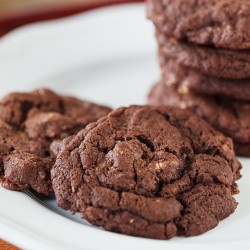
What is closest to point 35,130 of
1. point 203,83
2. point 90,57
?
point 203,83

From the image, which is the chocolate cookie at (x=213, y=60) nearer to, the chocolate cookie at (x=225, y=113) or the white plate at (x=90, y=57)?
the chocolate cookie at (x=225, y=113)

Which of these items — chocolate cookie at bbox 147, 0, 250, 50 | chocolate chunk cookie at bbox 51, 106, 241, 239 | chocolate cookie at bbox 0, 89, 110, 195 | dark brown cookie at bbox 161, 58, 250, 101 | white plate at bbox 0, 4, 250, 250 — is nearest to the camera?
chocolate chunk cookie at bbox 51, 106, 241, 239

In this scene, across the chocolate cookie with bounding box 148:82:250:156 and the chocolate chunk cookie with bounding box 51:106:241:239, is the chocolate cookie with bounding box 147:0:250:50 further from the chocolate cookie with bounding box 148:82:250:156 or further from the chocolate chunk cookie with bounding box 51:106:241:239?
the chocolate chunk cookie with bounding box 51:106:241:239

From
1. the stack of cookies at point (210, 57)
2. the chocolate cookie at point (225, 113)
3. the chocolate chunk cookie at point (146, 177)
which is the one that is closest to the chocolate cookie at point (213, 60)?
the stack of cookies at point (210, 57)

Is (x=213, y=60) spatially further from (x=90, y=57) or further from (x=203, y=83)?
(x=90, y=57)

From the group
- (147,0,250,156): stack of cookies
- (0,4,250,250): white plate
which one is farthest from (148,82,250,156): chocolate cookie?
(0,4,250,250): white plate

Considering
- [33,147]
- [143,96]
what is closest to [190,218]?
[33,147]

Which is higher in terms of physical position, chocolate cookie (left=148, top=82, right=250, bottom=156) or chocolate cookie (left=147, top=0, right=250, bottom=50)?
chocolate cookie (left=147, top=0, right=250, bottom=50)
